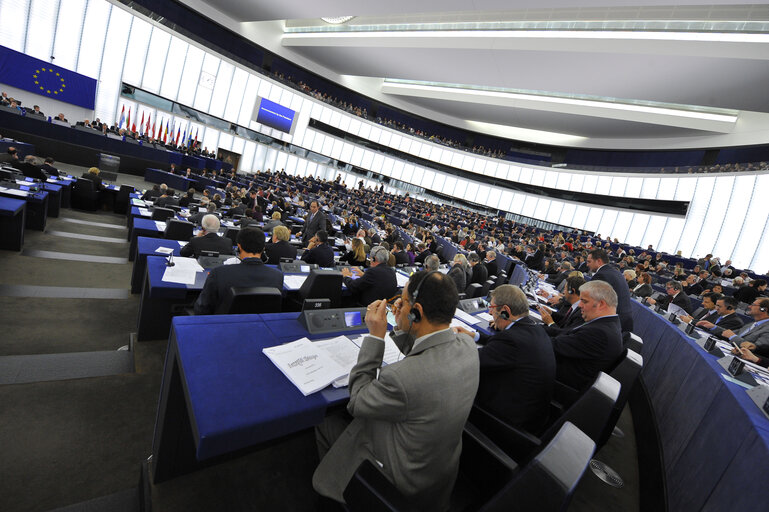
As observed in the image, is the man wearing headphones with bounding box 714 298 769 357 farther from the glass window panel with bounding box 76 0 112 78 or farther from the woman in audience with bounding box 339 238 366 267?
the glass window panel with bounding box 76 0 112 78

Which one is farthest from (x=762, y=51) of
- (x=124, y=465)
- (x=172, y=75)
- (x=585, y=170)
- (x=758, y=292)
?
(x=172, y=75)

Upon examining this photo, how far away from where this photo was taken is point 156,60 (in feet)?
58.5

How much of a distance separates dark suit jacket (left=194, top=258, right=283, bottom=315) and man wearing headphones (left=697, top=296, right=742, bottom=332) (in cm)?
641

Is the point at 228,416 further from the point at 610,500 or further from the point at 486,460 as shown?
the point at 610,500

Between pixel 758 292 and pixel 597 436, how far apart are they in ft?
28.6

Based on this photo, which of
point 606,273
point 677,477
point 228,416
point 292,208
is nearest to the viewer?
point 228,416

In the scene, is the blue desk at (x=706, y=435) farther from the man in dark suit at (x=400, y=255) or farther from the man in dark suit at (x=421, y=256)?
the man in dark suit at (x=421, y=256)

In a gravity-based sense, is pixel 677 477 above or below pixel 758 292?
below

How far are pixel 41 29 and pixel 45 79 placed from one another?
210 centimetres

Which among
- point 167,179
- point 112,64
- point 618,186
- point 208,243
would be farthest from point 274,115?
point 618,186

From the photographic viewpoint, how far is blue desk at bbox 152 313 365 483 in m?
1.17

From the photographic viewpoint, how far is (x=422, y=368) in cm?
123

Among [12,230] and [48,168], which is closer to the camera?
[12,230]

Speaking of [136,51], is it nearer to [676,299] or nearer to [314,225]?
[314,225]
